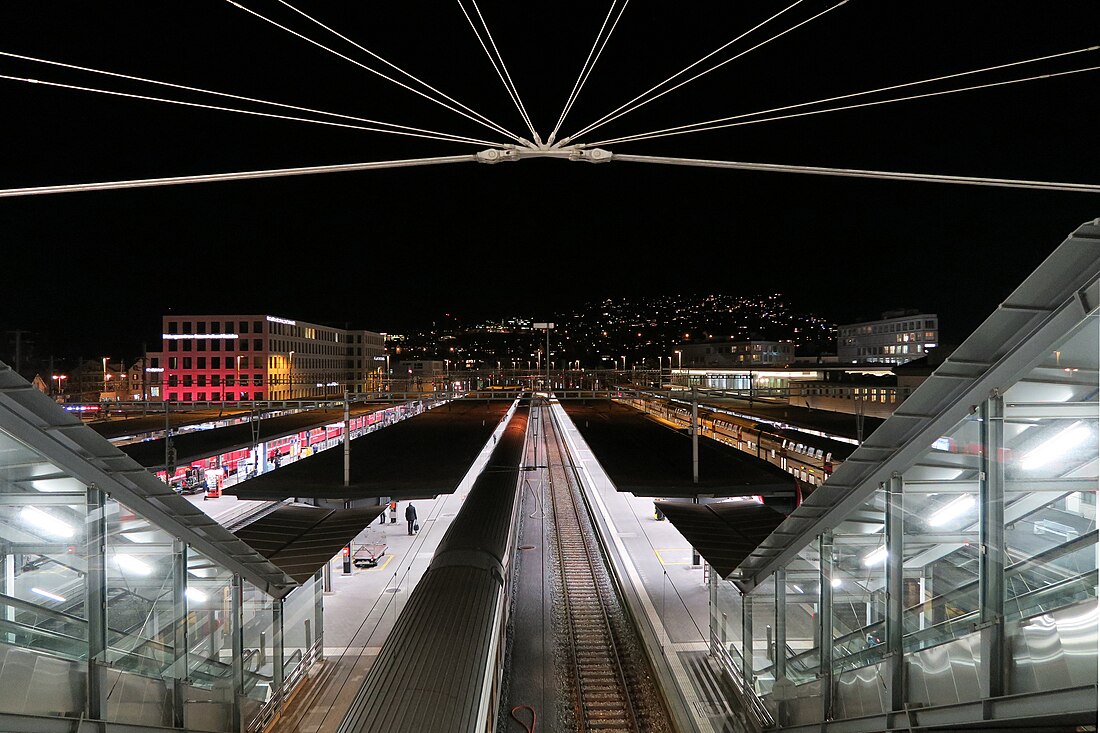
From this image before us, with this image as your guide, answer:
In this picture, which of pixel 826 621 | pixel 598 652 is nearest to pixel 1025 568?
pixel 826 621

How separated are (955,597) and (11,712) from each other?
21.3ft

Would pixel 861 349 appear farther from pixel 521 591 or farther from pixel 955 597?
pixel 955 597

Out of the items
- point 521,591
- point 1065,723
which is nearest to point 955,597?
point 1065,723

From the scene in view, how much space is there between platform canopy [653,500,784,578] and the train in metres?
3.57

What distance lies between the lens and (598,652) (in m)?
11.8

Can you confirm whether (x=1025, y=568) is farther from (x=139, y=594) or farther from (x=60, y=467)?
(x=139, y=594)

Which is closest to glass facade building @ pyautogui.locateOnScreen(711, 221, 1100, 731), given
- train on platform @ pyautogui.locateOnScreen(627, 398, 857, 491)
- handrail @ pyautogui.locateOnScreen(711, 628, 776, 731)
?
handrail @ pyautogui.locateOnScreen(711, 628, 776, 731)

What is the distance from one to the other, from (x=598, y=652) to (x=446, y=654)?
6.57 m

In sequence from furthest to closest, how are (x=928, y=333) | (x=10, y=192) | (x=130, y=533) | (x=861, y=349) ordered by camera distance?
(x=861, y=349), (x=928, y=333), (x=130, y=533), (x=10, y=192)

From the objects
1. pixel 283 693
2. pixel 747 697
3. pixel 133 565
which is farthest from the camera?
pixel 283 693

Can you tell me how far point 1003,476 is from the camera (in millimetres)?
3666

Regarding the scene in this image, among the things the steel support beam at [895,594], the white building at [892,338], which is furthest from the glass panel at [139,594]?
the white building at [892,338]

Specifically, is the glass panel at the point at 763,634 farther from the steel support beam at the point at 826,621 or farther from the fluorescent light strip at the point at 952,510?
the fluorescent light strip at the point at 952,510

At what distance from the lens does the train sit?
5086mm
